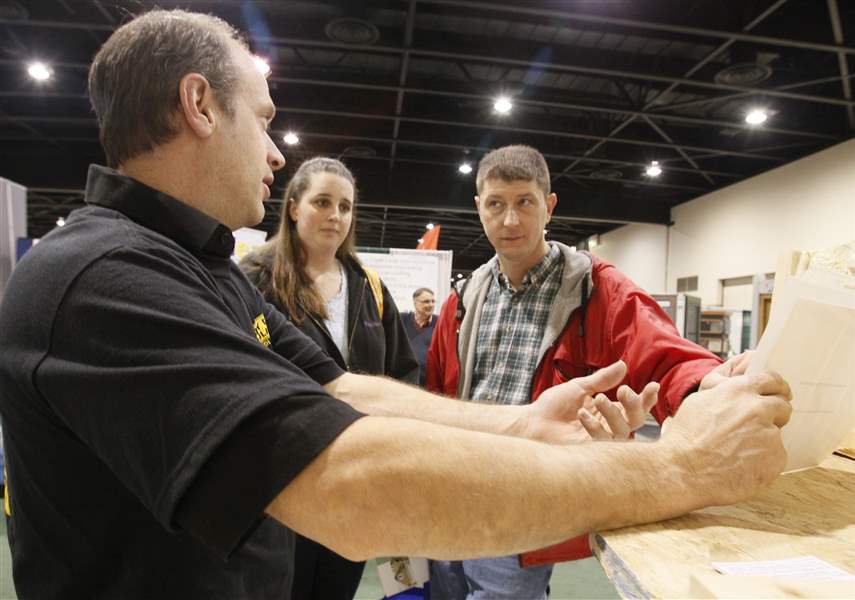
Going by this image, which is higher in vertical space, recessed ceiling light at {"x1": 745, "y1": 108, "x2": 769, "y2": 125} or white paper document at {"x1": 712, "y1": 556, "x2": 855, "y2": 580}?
recessed ceiling light at {"x1": 745, "y1": 108, "x2": 769, "y2": 125}

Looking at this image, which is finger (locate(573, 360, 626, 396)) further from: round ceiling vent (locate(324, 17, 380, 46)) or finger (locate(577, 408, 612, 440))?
round ceiling vent (locate(324, 17, 380, 46))

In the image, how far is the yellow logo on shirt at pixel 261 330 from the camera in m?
1.18

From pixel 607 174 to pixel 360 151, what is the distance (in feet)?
16.0

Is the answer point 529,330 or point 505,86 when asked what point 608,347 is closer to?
point 529,330

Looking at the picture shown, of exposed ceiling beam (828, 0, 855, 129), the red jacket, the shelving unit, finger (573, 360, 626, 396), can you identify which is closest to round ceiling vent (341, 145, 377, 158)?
the shelving unit

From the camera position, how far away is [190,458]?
591 mm

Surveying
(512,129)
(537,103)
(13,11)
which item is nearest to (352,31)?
(537,103)

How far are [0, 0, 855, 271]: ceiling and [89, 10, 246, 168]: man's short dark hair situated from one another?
5.05m

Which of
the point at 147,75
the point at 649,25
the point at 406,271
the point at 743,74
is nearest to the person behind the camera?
the point at 147,75

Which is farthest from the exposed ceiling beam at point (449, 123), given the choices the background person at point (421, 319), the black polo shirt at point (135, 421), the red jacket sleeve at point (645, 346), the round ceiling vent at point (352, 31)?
the black polo shirt at point (135, 421)

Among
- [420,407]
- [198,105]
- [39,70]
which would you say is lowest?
[420,407]

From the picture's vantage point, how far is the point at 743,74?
6.49 meters

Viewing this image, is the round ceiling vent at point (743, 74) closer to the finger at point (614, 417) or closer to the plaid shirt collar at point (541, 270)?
the plaid shirt collar at point (541, 270)

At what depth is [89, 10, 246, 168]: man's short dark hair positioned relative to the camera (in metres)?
0.93
